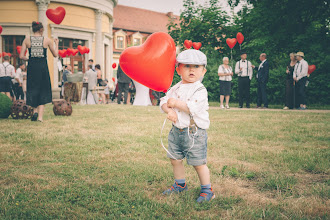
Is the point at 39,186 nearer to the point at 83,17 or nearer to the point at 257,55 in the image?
the point at 257,55

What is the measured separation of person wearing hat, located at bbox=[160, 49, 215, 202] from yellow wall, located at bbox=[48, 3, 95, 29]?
21.9 m

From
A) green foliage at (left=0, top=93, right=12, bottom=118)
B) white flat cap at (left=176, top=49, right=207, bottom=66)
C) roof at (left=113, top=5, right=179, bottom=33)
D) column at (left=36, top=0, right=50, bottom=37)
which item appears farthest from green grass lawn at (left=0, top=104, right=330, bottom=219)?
roof at (left=113, top=5, right=179, bottom=33)

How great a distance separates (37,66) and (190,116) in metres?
5.31

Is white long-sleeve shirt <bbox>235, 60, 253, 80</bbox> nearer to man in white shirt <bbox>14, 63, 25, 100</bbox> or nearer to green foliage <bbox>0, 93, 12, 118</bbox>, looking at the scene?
green foliage <bbox>0, 93, 12, 118</bbox>

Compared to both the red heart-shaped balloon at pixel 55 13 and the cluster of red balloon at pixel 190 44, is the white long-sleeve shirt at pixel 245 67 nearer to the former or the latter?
the cluster of red balloon at pixel 190 44

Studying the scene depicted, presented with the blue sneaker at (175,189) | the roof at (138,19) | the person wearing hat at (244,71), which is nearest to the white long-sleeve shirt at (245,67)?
the person wearing hat at (244,71)

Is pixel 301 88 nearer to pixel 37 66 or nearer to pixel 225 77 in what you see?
pixel 225 77

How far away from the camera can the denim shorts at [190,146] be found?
2.50 meters

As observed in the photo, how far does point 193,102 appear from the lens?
2.41 m

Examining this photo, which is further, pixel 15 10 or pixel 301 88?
pixel 15 10

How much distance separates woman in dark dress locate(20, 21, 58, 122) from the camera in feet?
Answer: 21.3

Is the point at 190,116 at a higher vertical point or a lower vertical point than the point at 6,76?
lower

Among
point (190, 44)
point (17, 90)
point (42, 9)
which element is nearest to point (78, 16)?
point (42, 9)

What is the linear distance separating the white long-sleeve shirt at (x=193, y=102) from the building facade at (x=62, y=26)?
21.1 metres
